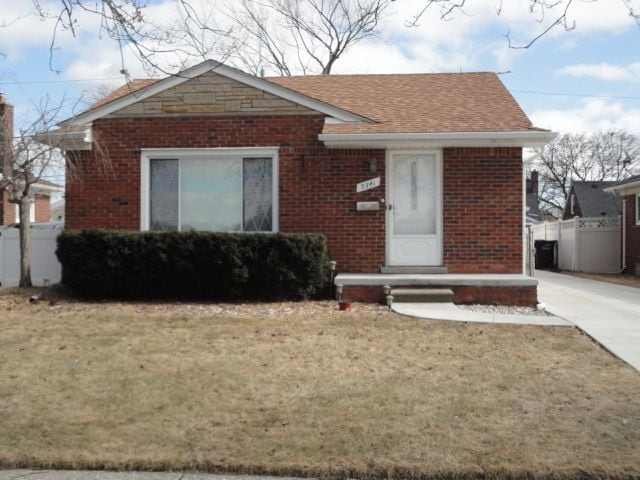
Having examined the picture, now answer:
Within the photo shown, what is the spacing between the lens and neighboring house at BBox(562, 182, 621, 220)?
106 ft

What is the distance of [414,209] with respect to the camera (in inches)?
461

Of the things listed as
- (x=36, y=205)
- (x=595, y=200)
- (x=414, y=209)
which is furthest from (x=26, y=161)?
(x=595, y=200)

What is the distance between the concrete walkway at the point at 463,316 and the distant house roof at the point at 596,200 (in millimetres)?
25213

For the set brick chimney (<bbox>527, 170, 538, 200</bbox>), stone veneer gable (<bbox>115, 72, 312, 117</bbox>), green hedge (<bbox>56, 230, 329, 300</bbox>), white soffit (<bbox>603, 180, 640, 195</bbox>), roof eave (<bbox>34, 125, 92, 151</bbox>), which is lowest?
green hedge (<bbox>56, 230, 329, 300</bbox>)

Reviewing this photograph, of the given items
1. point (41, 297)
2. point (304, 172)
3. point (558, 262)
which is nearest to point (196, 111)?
point (304, 172)

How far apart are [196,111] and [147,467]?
8.72m

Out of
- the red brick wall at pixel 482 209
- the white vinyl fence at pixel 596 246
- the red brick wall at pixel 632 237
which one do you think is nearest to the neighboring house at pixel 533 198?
the white vinyl fence at pixel 596 246

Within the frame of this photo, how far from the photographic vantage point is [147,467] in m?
4.07

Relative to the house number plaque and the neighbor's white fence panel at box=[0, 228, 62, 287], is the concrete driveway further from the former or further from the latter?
the neighbor's white fence panel at box=[0, 228, 62, 287]

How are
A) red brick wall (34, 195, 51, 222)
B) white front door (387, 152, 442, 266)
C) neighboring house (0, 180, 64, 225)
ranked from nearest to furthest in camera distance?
white front door (387, 152, 442, 266) < neighboring house (0, 180, 64, 225) < red brick wall (34, 195, 51, 222)

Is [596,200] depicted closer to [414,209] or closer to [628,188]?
[628,188]

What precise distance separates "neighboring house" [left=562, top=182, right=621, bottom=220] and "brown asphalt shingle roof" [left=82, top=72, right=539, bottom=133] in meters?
20.8

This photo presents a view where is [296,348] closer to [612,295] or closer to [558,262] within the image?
[612,295]

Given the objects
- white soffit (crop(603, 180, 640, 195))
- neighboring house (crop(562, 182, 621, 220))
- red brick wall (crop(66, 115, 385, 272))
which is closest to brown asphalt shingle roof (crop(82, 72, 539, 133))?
red brick wall (crop(66, 115, 385, 272))
